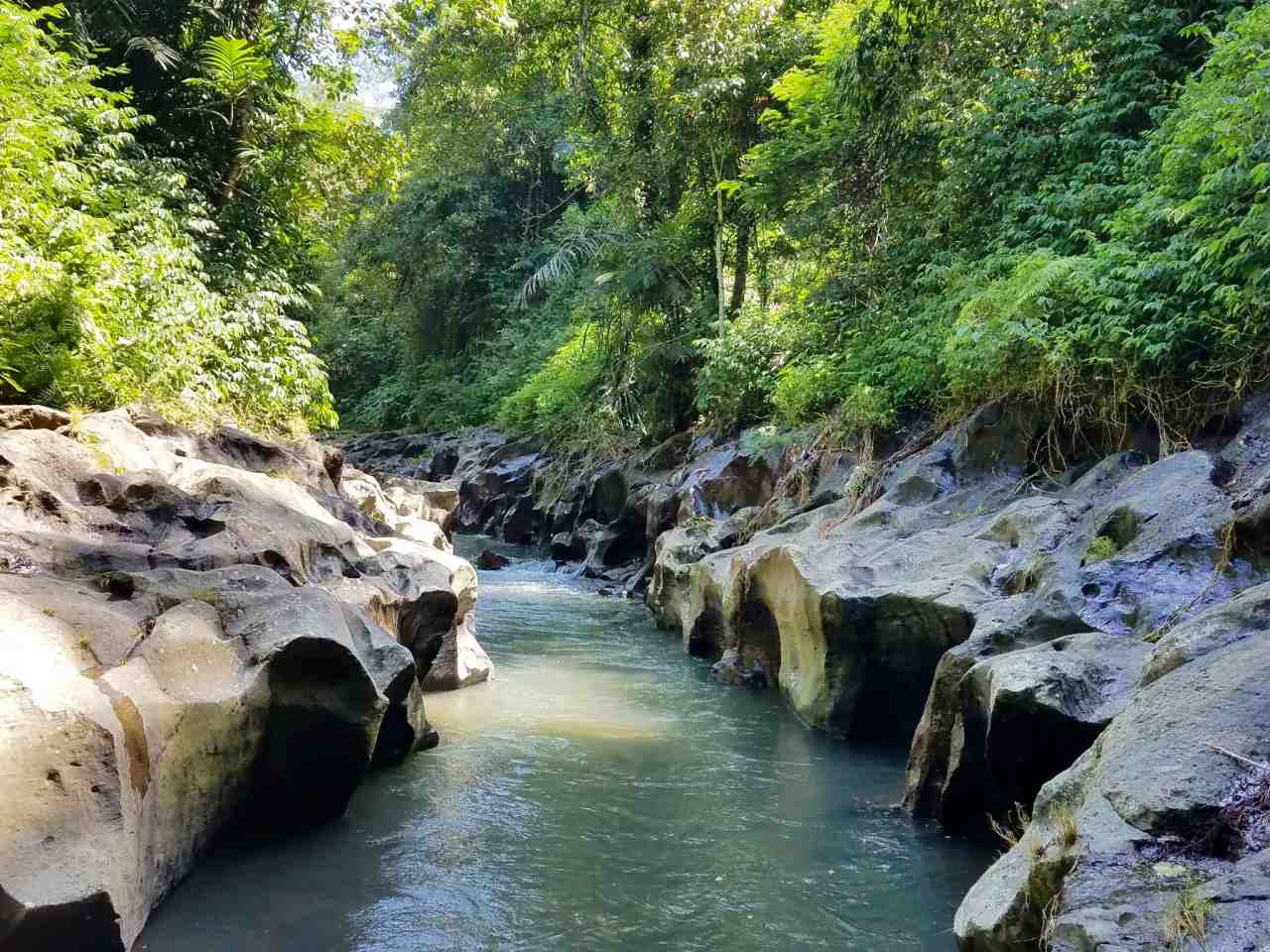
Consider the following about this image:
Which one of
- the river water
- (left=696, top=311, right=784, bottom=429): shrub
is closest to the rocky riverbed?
the river water

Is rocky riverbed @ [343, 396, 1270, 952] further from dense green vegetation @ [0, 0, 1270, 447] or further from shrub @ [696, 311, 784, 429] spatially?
shrub @ [696, 311, 784, 429]

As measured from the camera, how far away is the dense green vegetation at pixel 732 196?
792cm

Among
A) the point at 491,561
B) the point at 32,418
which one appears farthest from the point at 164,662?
the point at 491,561

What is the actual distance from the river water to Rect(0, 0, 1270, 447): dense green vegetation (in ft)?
13.5

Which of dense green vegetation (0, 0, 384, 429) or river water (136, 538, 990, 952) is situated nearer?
river water (136, 538, 990, 952)

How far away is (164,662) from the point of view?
437 centimetres

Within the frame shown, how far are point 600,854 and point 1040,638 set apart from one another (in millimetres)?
2747

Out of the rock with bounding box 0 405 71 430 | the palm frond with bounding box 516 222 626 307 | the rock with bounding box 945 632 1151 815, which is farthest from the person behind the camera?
the palm frond with bounding box 516 222 626 307

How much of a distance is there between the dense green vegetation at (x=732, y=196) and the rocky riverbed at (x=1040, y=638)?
92 centimetres

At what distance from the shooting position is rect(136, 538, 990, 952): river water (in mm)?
4285

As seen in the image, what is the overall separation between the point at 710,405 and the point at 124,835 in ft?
44.8

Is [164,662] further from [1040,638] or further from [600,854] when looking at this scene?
[1040,638]

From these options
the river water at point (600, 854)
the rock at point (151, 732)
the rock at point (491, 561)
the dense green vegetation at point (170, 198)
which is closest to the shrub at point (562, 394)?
the rock at point (491, 561)

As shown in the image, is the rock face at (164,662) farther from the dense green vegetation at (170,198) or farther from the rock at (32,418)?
the dense green vegetation at (170,198)
